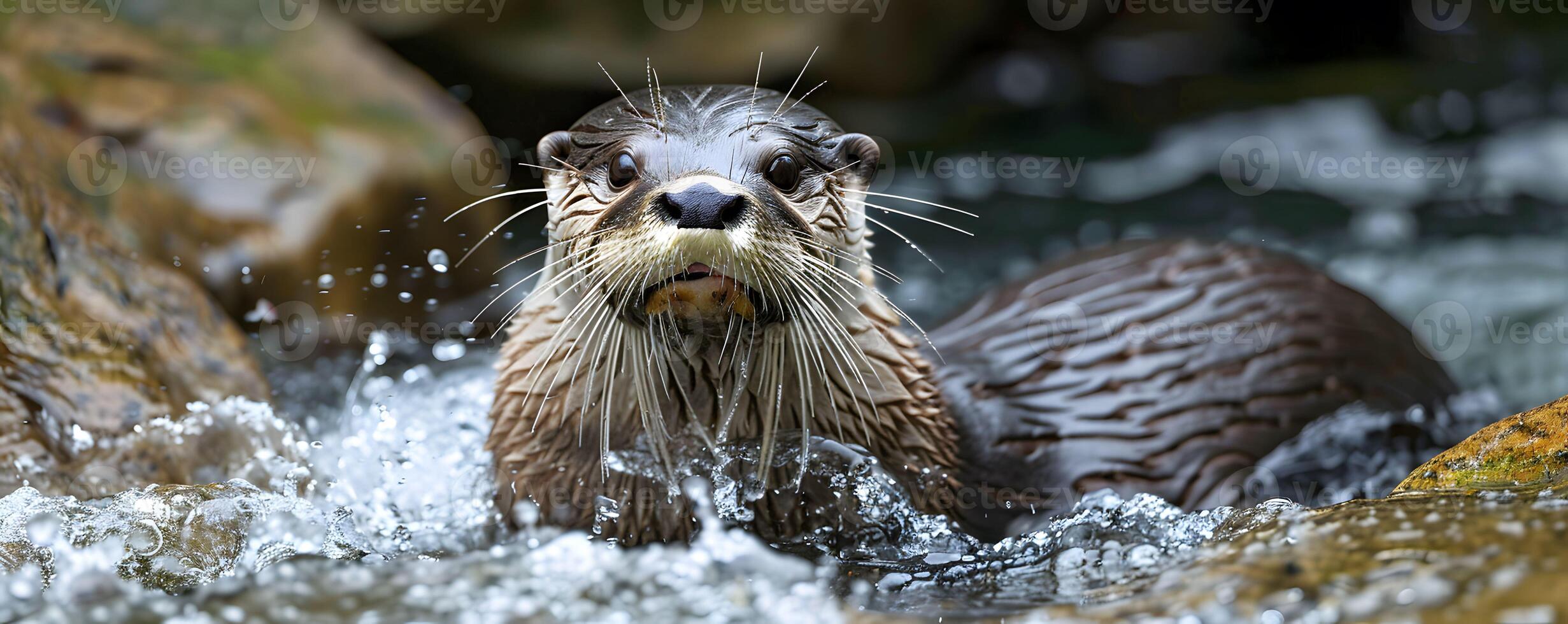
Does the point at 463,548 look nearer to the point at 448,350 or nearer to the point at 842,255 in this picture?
the point at 842,255

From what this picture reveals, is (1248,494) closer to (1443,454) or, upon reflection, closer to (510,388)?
(1443,454)

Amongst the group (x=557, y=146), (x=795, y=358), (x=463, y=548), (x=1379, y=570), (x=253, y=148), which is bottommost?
(x=1379, y=570)

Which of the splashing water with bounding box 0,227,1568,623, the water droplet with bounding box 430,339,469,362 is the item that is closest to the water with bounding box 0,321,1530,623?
the splashing water with bounding box 0,227,1568,623

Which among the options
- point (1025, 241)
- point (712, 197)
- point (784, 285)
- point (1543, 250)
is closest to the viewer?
point (712, 197)

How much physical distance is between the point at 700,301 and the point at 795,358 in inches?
14.2

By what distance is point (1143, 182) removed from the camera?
5625 mm

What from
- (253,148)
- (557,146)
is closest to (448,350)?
(253,148)

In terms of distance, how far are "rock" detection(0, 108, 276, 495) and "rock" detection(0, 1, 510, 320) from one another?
20 centimetres

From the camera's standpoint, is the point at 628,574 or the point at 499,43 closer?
the point at 628,574

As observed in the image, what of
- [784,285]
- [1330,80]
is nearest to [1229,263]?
[784,285]

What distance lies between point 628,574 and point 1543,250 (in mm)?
4661

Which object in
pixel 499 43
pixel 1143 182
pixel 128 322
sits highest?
pixel 499 43

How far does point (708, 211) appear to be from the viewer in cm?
196

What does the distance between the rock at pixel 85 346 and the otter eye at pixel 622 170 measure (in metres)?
1.37
